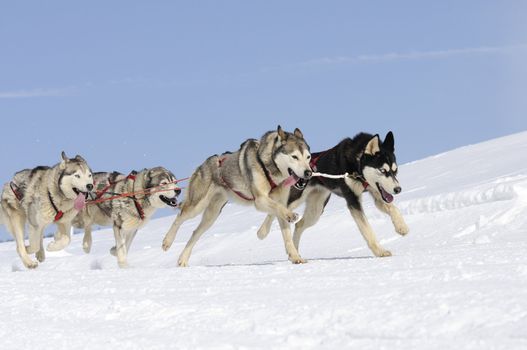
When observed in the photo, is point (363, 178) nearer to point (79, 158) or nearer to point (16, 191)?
point (79, 158)

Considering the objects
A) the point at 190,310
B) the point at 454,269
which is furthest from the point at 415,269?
the point at 190,310

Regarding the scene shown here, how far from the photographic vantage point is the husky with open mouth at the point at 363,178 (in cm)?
721

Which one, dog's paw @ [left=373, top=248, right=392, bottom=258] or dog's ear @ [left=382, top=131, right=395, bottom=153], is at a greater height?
dog's ear @ [left=382, top=131, right=395, bottom=153]

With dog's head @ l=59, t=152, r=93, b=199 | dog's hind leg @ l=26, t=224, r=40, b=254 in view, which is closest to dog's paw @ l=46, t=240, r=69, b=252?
dog's hind leg @ l=26, t=224, r=40, b=254

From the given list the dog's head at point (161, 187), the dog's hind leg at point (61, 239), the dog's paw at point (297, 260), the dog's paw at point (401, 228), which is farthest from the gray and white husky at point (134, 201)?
the dog's paw at point (401, 228)

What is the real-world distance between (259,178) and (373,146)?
1.05 m

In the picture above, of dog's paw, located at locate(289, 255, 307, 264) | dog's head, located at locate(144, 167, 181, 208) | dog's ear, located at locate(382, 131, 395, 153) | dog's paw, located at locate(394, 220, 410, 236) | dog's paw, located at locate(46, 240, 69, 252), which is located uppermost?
dog's ear, located at locate(382, 131, 395, 153)

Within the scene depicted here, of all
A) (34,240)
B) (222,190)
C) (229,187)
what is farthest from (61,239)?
(229,187)

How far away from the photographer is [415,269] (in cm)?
534

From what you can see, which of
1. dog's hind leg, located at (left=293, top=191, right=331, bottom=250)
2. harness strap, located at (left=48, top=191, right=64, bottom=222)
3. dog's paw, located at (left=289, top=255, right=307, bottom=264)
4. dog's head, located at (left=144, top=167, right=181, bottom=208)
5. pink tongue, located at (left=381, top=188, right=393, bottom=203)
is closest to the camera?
dog's paw, located at (left=289, top=255, right=307, bottom=264)

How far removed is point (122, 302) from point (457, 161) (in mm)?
12770

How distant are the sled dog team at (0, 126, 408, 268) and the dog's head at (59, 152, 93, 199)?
0.01 m

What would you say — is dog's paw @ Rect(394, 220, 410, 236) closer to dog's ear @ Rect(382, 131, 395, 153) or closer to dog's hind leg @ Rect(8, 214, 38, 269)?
dog's ear @ Rect(382, 131, 395, 153)

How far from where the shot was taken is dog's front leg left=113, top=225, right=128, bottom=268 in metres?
9.51
